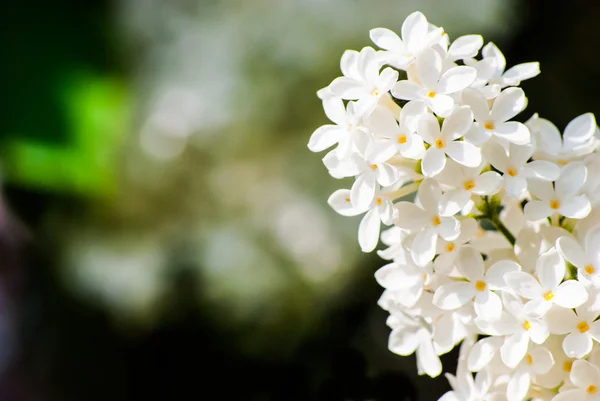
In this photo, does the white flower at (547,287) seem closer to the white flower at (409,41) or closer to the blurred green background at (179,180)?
the white flower at (409,41)

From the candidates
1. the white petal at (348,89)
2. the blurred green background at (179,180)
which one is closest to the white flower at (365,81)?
the white petal at (348,89)

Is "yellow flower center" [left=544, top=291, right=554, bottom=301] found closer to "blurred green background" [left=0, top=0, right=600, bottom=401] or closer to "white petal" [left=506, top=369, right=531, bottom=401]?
"white petal" [left=506, top=369, right=531, bottom=401]

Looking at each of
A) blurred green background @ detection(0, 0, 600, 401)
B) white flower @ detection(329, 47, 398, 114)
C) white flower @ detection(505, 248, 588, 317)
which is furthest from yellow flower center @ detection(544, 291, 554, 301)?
blurred green background @ detection(0, 0, 600, 401)

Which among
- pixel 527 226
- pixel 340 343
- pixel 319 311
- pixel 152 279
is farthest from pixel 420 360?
pixel 152 279

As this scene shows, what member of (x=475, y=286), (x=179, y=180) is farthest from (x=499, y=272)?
(x=179, y=180)

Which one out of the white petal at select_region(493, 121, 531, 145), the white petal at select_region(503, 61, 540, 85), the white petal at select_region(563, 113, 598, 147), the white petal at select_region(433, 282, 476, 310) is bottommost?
the white petal at select_region(433, 282, 476, 310)

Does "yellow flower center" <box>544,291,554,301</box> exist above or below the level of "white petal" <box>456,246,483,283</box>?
below

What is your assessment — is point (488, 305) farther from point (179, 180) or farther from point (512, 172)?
point (179, 180)

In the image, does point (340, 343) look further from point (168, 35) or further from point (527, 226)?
point (168, 35)
